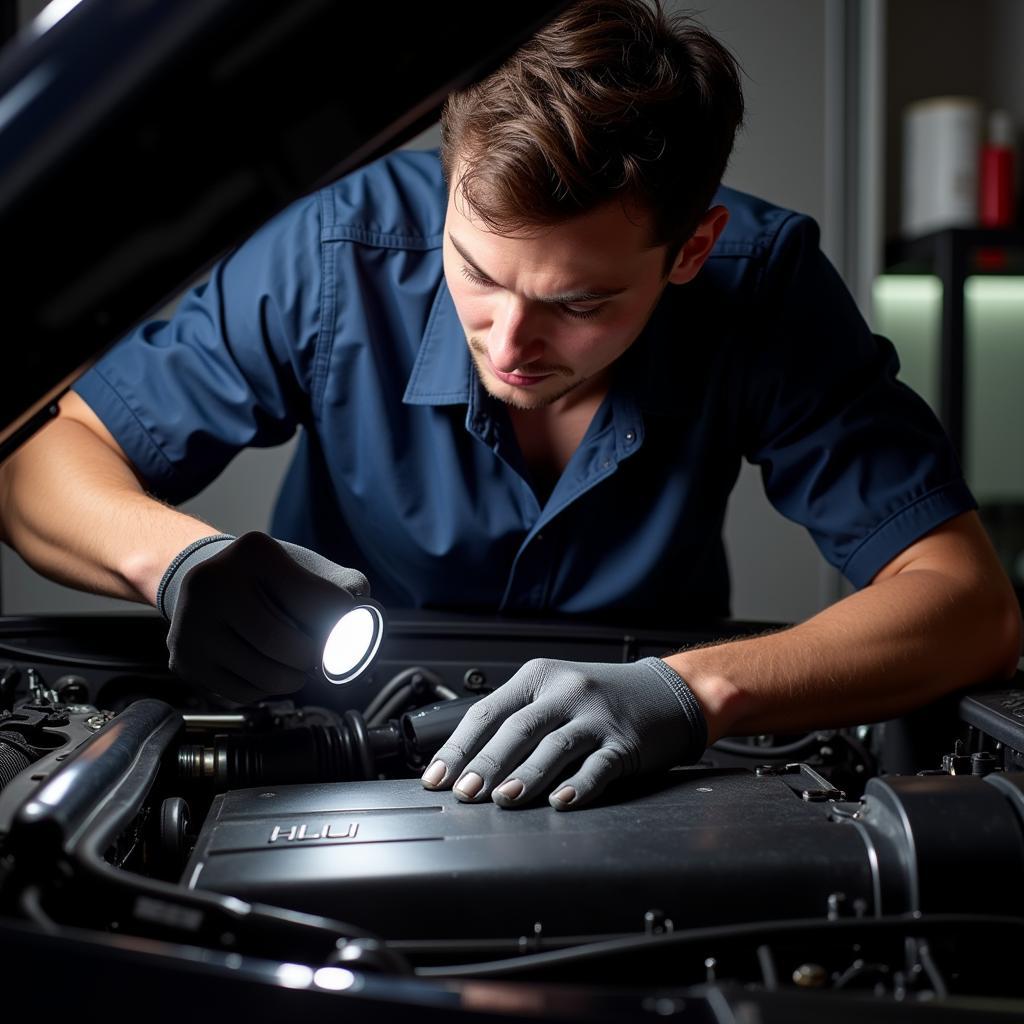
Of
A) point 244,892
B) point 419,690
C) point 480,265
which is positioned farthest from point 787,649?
point 244,892

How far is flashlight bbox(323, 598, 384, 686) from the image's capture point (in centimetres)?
89

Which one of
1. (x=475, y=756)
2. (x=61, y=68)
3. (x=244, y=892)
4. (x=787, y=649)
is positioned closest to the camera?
(x=61, y=68)

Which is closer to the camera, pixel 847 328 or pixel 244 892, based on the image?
pixel 244 892

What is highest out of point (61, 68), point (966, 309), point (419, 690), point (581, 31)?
point (581, 31)

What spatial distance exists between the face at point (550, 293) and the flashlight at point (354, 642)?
0.32m

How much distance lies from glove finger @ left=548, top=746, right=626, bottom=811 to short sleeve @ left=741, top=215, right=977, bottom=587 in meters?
0.56

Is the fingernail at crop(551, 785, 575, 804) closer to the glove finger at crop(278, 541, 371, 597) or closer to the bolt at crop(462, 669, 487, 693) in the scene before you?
the glove finger at crop(278, 541, 371, 597)

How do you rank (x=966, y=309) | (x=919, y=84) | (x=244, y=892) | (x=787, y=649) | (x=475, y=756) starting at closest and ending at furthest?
(x=244, y=892)
(x=475, y=756)
(x=787, y=649)
(x=966, y=309)
(x=919, y=84)

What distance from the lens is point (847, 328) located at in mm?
1334

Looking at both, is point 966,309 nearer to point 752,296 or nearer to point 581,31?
point 752,296

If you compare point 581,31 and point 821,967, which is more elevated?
point 581,31

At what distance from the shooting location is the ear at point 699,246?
1.25 metres

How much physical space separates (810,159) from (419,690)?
182 centimetres

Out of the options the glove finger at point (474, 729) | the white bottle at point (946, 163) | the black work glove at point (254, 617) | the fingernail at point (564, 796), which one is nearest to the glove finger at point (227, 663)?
the black work glove at point (254, 617)
